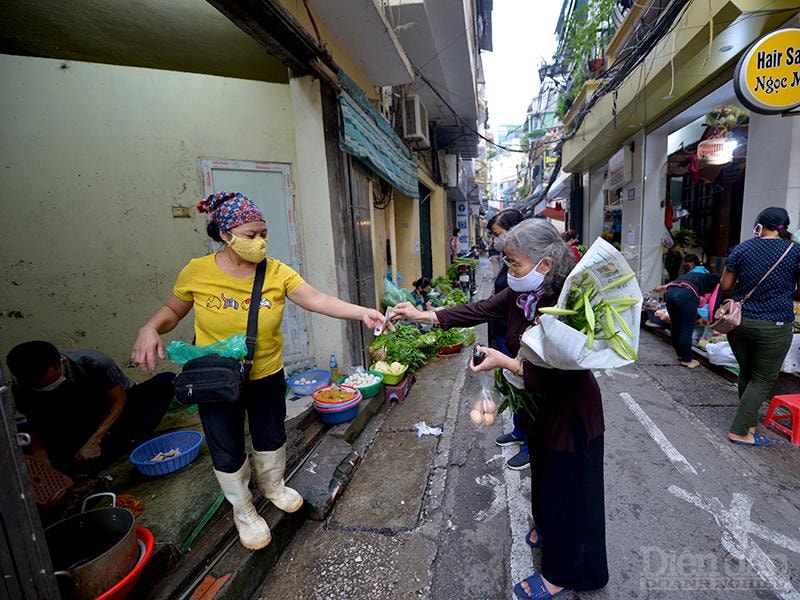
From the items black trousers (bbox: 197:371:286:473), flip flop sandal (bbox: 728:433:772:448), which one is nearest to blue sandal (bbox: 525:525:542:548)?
black trousers (bbox: 197:371:286:473)

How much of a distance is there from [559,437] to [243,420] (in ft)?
6.13

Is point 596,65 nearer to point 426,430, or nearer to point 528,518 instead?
point 426,430

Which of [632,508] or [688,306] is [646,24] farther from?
[632,508]

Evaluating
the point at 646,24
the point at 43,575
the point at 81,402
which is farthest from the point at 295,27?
the point at 646,24

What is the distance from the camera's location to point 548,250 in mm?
2059

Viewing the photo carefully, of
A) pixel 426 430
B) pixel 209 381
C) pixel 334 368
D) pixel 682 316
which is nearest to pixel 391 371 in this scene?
pixel 334 368

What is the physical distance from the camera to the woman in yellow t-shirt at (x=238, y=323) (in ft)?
7.59

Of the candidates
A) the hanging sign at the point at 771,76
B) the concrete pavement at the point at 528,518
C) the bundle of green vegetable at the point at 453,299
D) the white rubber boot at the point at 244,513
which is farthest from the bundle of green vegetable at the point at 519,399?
the bundle of green vegetable at the point at 453,299

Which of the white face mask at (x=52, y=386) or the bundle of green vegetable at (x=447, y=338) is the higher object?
the white face mask at (x=52, y=386)

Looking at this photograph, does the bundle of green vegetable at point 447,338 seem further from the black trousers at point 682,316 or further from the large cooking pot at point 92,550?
the large cooking pot at point 92,550

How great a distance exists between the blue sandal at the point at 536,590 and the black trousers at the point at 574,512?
85mm

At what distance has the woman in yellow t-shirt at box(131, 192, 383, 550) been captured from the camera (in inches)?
91.1

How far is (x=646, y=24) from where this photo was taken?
7238mm

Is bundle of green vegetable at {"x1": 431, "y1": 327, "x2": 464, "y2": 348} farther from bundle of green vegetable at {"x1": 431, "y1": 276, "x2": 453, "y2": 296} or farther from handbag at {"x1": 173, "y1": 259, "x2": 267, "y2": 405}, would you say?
handbag at {"x1": 173, "y1": 259, "x2": 267, "y2": 405}
